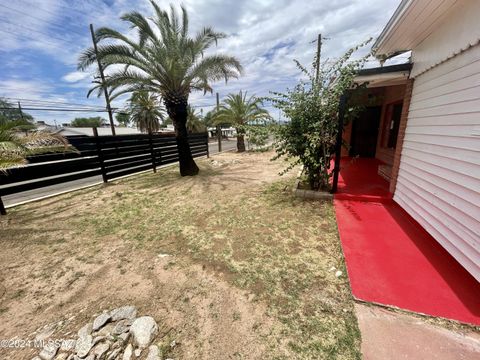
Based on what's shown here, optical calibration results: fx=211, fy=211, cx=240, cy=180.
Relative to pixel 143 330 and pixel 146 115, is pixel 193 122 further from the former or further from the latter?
pixel 143 330

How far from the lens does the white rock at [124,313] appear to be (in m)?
2.00

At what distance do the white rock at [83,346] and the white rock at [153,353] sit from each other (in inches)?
19.6

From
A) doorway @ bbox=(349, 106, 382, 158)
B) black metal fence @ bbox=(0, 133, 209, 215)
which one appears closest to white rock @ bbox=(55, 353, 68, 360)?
black metal fence @ bbox=(0, 133, 209, 215)

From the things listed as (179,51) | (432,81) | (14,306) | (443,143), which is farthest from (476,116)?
(179,51)

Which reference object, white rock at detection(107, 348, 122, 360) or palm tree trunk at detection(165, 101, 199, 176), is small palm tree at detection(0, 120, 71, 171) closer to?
palm tree trunk at detection(165, 101, 199, 176)


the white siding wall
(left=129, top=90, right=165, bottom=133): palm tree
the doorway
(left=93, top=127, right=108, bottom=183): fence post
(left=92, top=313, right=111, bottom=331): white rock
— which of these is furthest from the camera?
(left=129, top=90, right=165, bottom=133): palm tree

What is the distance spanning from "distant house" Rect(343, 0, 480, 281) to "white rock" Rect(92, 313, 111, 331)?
3.72 metres

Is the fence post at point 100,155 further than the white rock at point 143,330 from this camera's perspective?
Yes

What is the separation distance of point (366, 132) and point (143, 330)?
9.17 metres

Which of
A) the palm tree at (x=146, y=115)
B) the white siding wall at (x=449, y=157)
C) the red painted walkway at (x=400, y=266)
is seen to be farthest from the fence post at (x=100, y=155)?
the palm tree at (x=146, y=115)

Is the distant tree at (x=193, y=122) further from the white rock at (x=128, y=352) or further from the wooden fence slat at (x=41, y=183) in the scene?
the white rock at (x=128, y=352)

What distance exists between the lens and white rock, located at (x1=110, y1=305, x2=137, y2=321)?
200 cm

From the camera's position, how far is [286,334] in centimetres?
181

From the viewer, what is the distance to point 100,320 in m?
1.97
